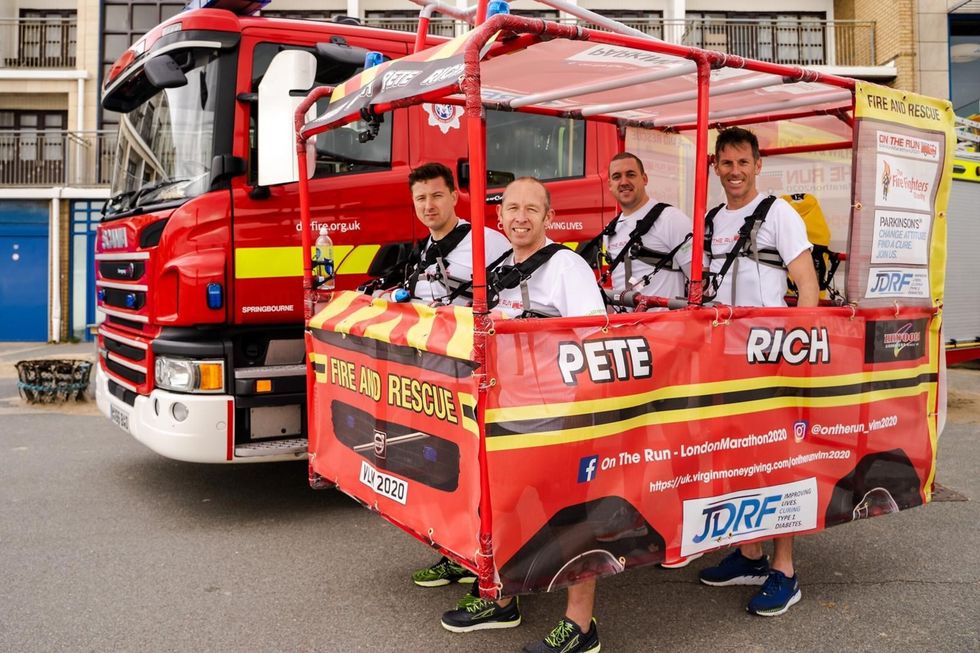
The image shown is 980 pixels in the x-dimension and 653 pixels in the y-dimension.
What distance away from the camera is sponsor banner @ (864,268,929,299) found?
391 centimetres

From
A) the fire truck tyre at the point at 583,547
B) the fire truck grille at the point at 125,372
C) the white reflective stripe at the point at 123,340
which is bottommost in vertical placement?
the fire truck tyre at the point at 583,547

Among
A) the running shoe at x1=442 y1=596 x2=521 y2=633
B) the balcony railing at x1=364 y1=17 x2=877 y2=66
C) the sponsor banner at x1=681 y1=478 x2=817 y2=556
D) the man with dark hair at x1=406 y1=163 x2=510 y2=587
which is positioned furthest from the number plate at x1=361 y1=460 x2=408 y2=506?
the balcony railing at x1=364 y1=17 x2=877 y2=66

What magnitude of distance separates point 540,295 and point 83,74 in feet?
63.2

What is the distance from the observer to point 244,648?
3500 millimetres

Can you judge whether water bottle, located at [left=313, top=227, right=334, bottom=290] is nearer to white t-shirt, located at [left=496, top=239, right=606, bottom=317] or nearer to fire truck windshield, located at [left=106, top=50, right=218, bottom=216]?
fire truck windshield, located at [left=106, top=50, right=218, bottom=216]

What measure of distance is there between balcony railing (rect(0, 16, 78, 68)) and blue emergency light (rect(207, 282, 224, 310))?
59.2ft

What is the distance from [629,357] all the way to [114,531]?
361 cm

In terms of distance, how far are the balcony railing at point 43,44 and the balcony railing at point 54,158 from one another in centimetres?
185

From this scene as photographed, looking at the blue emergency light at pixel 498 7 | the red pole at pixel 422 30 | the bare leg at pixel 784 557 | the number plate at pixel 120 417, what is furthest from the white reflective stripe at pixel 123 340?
the bare leg at pixel 784 557

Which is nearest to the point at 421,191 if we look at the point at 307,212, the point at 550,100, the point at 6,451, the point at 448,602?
the point at 307,212

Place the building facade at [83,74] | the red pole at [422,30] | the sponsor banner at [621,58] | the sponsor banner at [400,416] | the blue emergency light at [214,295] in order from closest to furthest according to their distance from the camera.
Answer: the sponsor banner at [400,416], the sponsor banner at [621,58], the red pole at [422,30], the blue emergency light at [214,295], the building facade at [83,74]

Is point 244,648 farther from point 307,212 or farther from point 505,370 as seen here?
point 307,212

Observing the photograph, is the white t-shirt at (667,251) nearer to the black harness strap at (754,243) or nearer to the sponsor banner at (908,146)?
the black harness strap at (754,243)

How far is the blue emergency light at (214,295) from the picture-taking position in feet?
15.9
